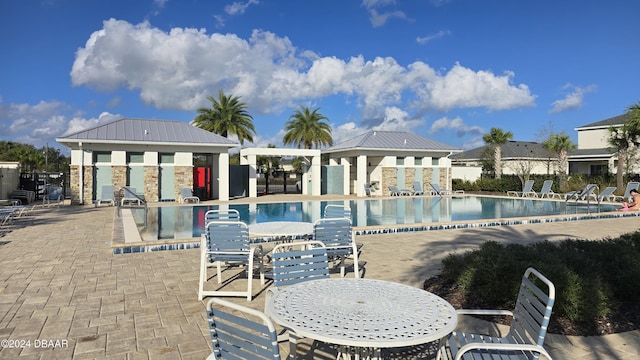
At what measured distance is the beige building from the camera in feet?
65.5

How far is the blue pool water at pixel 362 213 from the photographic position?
44.6ft

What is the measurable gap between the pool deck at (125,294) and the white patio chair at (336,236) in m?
0.68

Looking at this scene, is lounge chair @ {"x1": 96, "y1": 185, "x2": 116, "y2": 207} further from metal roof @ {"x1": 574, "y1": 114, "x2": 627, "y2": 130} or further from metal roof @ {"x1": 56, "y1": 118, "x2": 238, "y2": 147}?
metal roof @ {"x1": 574, "y1": 114, "x2": 627, "y2": 130}

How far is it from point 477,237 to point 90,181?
58.7 feet

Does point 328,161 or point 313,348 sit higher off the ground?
point 328,161

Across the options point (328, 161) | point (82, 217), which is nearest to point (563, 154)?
point (328, 161)

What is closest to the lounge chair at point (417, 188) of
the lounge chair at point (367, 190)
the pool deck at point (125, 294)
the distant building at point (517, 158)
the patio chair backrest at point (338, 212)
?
the lounge chair at point (367, 190)

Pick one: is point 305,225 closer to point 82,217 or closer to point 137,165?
point 82,217

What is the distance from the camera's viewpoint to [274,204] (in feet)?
70.4

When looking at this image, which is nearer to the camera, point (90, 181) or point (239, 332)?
point (239, 332)

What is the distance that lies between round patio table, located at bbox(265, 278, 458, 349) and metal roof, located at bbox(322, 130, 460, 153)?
2376cm

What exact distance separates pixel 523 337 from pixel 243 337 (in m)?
1.88

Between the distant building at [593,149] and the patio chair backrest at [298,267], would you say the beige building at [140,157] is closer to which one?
the patio chair backrest at [298,267]

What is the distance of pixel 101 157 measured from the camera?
20.5 metres
